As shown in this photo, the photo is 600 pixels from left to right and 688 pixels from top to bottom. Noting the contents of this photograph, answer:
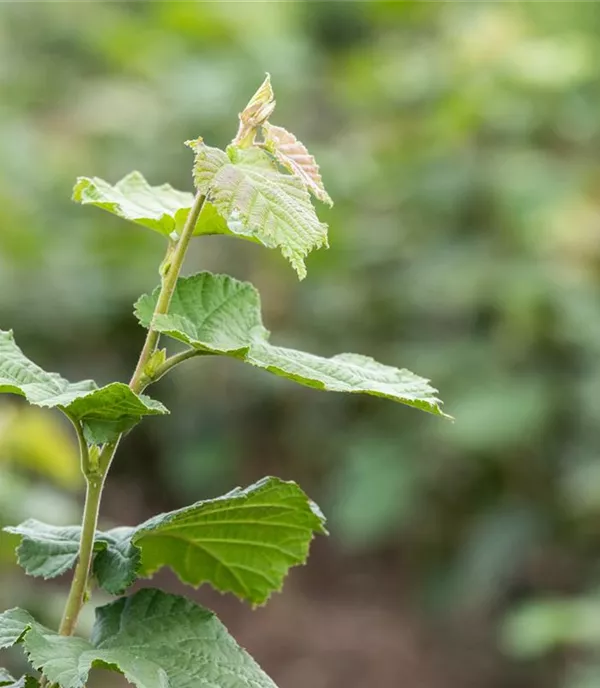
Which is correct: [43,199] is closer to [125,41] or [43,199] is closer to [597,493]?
[125,41]

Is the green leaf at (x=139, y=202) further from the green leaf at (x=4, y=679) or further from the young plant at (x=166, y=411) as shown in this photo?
the green leaf at (x=4, y=679)

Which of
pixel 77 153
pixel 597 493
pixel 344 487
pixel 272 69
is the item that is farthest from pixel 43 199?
pixel 597 493

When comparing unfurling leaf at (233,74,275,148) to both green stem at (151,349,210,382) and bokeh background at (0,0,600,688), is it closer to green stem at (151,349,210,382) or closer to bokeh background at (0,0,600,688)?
green stem at (151,349,210,382)

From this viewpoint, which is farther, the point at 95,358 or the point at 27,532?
the point at 95,358

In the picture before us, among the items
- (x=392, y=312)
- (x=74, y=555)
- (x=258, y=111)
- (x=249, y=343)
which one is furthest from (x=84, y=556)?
(x=392, y=312)

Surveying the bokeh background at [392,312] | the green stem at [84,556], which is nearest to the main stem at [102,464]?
the green stem at [84,556]
